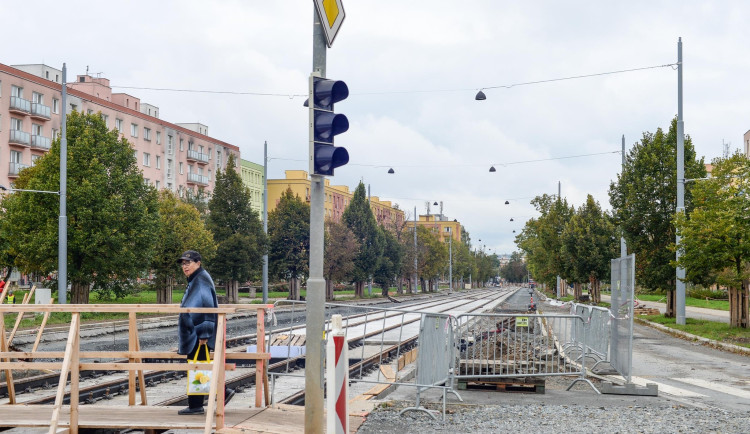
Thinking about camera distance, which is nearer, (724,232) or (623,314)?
(623,314)

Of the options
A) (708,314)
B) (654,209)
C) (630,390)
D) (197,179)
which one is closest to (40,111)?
(197,179)

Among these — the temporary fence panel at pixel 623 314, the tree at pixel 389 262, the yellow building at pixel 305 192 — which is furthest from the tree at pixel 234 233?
the yellow building at pixel 305 192

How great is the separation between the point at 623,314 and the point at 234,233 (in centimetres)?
4131

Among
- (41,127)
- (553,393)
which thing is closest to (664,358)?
(553,393)

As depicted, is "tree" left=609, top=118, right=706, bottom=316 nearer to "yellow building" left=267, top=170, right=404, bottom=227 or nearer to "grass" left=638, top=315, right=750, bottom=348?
"grass" left=638, top=315, right=750, bottom=348

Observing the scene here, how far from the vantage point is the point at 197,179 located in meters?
92.1

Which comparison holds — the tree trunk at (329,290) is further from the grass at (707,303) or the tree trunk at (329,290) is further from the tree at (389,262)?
the grass at (707,303)

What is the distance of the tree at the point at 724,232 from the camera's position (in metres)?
22.9

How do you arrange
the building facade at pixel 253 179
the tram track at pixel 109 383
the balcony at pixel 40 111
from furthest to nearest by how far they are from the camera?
the building facade at pixel 253 179 → the balcony at pixel 40 111 → the tram track at pixel 109 383

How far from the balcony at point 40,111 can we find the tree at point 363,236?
2650cm

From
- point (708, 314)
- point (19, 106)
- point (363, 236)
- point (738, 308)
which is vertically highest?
point (19, 106)

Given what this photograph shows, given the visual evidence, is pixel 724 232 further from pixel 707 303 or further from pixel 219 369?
pixel 707 303

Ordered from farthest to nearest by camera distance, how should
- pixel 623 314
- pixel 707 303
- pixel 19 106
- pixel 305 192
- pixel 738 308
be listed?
pixel 305 192
pixel 19 106
pixel 707 303
pixel 738 308
pixel 623 314

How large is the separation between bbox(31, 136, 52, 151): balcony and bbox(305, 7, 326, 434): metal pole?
60.5 metres
